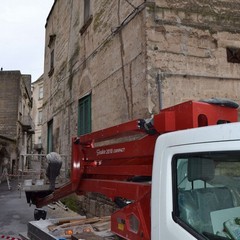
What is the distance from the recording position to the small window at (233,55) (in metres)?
7.47

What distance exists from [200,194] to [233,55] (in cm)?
601

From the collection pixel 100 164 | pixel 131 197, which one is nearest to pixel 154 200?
pixel 131 197

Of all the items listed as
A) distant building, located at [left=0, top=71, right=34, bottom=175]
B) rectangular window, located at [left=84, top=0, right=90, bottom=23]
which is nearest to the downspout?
rectangular window, located at [left=84, top=0, right=90, bottom=23]

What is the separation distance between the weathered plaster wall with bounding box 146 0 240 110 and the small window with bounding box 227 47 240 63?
0.38ft

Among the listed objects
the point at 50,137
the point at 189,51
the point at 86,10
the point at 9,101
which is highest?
the point at 9,101

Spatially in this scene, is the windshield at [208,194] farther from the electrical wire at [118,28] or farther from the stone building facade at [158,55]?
the electrical wire at [118,28]

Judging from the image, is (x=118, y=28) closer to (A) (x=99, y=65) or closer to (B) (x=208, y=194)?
(A) (x=99, y=65)

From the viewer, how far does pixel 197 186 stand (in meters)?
2.31

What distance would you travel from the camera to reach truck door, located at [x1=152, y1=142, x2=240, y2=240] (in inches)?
80.9

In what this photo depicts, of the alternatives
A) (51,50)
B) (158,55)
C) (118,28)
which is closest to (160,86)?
(158,55)

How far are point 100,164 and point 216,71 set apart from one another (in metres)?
4.38

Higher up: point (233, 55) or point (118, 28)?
point (118, 28)

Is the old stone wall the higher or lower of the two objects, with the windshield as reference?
higher

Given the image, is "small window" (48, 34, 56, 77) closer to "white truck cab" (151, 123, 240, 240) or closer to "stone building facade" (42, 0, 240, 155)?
"stone building facade" (42, 0, 240, 155)
